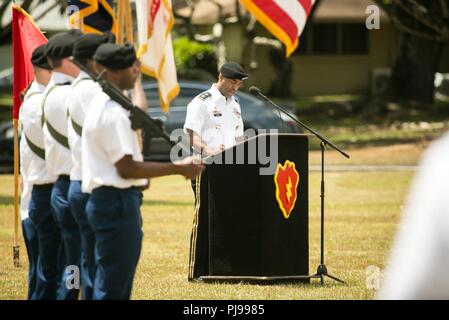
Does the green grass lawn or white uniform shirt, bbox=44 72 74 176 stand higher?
white uniform shirt, bbox=44 72 74 176

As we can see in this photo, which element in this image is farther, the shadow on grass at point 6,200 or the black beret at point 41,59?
the shadow on grass at point 6,200

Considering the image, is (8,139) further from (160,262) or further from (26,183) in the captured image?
(26,183)

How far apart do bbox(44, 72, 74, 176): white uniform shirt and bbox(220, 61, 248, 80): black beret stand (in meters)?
2.96

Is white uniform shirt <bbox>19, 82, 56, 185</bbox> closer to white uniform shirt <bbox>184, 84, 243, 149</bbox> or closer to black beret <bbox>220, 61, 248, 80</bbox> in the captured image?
white uniform shirt <bbox>184, 84, 243, 149</bbox>

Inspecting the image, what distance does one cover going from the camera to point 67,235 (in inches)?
255

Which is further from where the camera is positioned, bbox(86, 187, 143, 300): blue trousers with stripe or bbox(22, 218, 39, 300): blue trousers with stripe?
bbox(22, 218, 39, 300): blue trousers with stripe

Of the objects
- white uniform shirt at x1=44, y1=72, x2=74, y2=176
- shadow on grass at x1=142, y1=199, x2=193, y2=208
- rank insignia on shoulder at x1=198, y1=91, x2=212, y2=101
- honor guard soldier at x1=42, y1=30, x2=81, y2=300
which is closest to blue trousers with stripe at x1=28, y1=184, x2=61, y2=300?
honor guard soldier at x1=42, y1=30, x2=81, y2=300

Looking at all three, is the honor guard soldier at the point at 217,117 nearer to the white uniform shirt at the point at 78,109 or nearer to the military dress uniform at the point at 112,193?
the white uniform shirt at the point at 78,109

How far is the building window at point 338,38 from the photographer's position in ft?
146

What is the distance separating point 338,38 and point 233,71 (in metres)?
36.1

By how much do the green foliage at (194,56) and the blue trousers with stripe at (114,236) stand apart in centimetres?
3337

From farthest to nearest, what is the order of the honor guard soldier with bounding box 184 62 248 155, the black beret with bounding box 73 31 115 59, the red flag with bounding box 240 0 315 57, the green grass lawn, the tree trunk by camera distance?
1. the tree trunk
2. the honor guard soldier with bounding box 184 62 248 155
3. the red flag with bounding box 240 0 315 57
4. the green grass lawn
5. the black beret with bounding box 73 31 115 59

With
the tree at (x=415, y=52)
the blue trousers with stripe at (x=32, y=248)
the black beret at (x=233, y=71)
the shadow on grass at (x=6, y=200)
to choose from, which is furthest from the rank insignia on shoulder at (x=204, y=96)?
the tree at (x=415, y=52)

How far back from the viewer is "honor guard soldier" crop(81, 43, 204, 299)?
17.8ft
